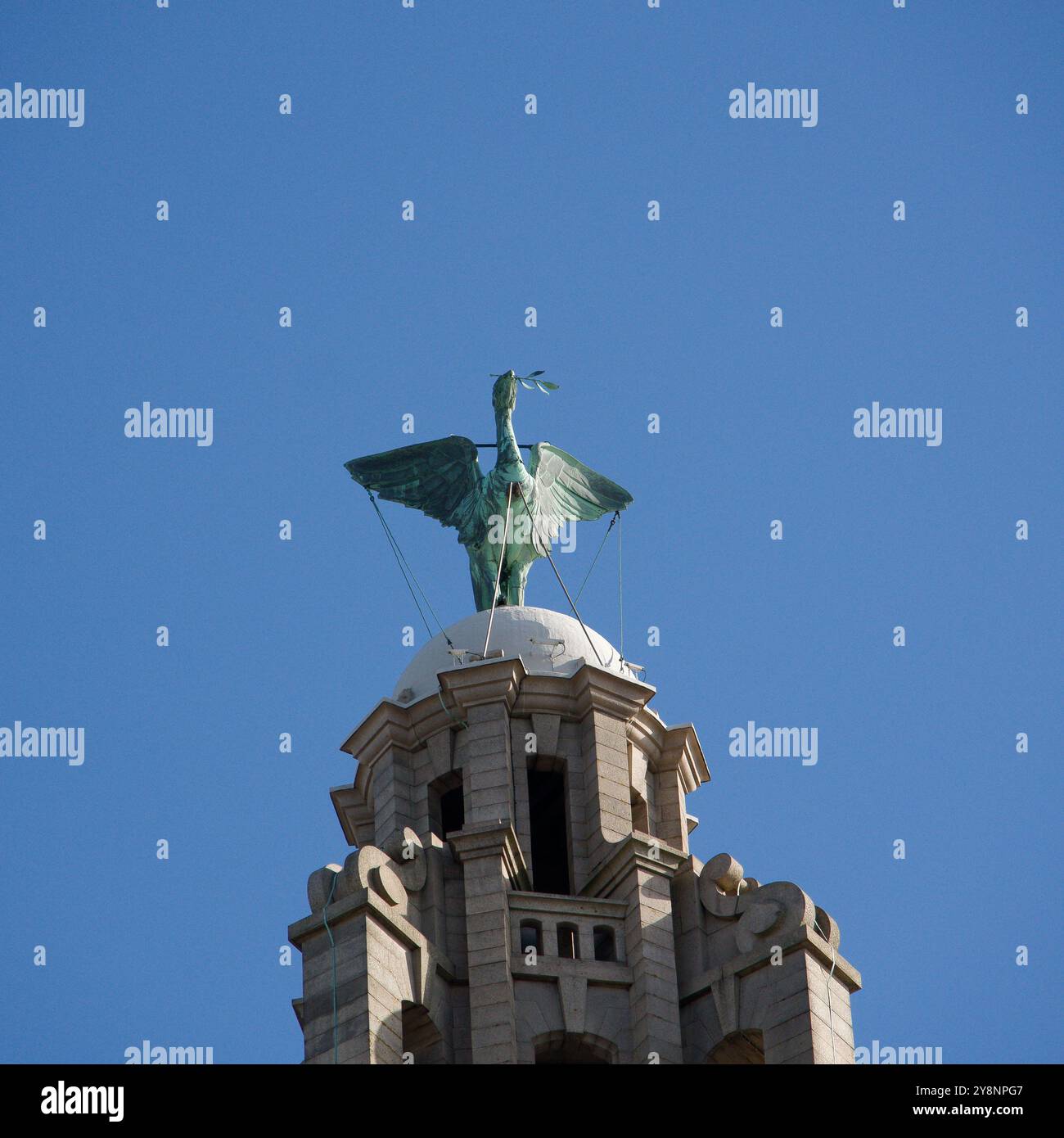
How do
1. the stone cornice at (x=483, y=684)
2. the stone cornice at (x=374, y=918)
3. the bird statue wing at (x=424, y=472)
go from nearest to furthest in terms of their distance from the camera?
the stone cornice at (x=374, y=918)
the stone cornice at (x=483, y=684)
the bird statue wing at (x=424, y=472)

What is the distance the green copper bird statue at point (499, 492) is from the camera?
67.9 m

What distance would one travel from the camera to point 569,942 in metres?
58.8

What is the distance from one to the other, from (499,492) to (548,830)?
836 cm

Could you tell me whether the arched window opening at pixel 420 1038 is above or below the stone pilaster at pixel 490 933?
below

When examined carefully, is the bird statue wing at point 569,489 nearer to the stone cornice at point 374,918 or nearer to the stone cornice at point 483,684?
the stone cornice at point 483,684

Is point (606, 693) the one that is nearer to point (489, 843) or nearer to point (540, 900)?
point (489, 843)

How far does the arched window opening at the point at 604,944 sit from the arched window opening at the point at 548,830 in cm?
328

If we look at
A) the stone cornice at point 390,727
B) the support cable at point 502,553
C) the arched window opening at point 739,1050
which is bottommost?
the arched window opening at point 739,1050

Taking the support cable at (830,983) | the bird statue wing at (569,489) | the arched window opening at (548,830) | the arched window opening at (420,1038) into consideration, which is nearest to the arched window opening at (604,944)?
the arched window opening at (548,830)

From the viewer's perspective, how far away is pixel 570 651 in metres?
64.3
